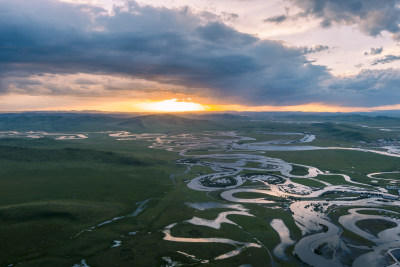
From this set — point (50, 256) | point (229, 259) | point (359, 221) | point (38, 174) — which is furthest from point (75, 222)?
point (359, 221)

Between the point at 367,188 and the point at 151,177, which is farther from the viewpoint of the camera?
the point at 151,177

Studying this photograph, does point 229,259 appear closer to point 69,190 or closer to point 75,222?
point 75,222

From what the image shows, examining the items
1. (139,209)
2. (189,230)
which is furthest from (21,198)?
(189,230)

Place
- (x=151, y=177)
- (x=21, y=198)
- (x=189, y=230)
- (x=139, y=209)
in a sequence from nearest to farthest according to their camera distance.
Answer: (x=189, y=230) → (x=139, y=209) → (x=21, y=198) → (x=151, y=177)

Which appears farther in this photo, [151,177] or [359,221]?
[151,177]

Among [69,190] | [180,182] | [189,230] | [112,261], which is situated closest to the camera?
[112,261]

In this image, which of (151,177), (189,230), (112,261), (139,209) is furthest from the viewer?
(151,177)

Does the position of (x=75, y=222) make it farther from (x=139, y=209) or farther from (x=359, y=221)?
(x=359, y=221)

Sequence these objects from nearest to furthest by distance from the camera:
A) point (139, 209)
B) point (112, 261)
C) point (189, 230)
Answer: point (112, 261), point (189, 230), point (139, 209)

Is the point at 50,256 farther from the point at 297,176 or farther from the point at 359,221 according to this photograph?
the point at 297,176
